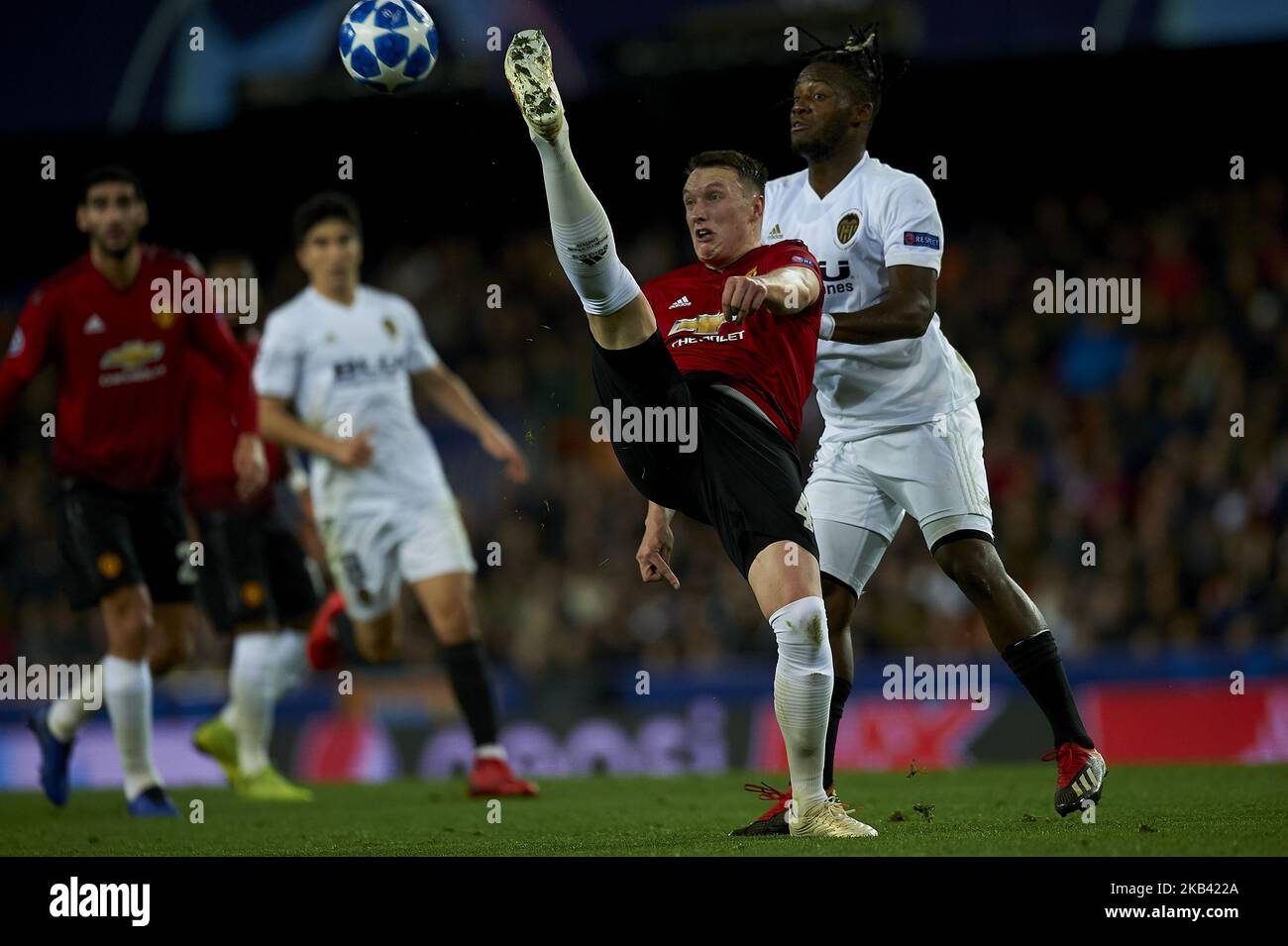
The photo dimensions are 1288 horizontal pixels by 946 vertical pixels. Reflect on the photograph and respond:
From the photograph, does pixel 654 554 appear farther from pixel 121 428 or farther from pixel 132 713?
pixel 121 428

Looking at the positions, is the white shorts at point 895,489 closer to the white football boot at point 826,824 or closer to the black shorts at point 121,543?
the white football boot at point 826,824

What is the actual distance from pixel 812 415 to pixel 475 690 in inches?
247

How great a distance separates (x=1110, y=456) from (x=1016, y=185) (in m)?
3.81

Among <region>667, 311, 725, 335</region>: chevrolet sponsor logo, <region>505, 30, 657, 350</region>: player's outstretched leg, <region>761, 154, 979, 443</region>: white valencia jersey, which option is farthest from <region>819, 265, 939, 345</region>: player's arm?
<region>505, 30, 657, 350</region>: player's outstretched leg

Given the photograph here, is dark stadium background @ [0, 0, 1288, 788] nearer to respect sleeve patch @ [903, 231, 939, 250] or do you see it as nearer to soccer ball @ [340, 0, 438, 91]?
soccer ball @ [340, 0, 438, 91]

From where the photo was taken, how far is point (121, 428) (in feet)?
25.0

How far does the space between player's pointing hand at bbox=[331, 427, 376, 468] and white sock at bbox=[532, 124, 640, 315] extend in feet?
12.0

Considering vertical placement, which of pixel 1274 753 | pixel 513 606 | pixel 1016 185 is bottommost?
pixel 1274 753

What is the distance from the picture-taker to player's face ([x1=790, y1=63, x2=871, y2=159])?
589cm

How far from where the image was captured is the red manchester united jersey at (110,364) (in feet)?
24.7

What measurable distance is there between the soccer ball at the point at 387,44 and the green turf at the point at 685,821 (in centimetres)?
284
